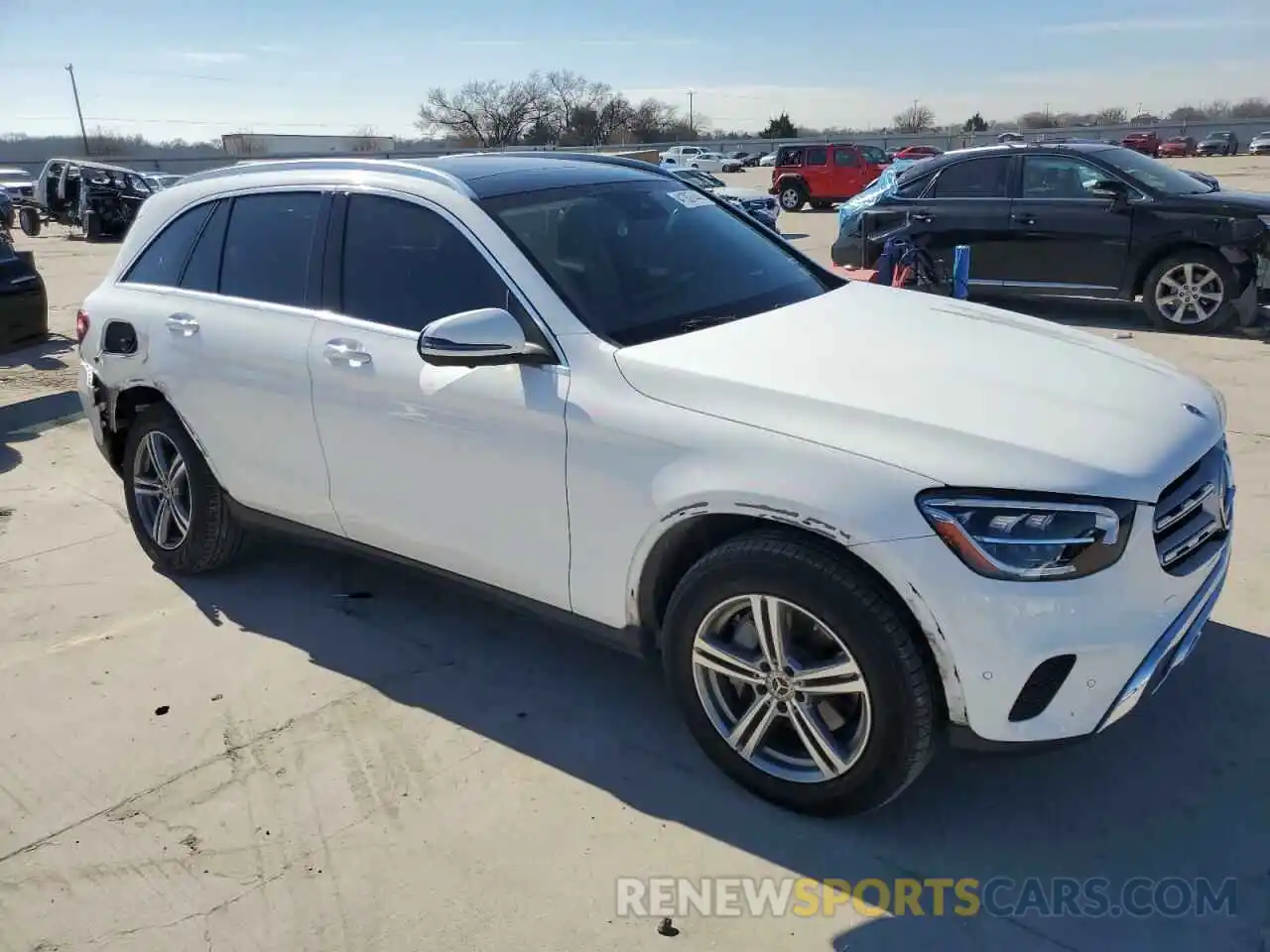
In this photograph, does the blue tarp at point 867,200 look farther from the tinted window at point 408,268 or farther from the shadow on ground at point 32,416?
the tinted window at point 408,268

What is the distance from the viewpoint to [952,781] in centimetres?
296

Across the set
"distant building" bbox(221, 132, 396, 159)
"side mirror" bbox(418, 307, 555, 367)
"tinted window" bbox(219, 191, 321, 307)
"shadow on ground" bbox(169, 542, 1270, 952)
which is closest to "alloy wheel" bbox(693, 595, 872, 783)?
"shadow on ground" bbox(169, 542, 1270, 952)

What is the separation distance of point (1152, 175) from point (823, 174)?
58.9ft

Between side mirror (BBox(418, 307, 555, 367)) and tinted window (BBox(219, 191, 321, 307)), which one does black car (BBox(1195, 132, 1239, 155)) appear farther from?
side mirror (BBox(418, 307, 555, 367))

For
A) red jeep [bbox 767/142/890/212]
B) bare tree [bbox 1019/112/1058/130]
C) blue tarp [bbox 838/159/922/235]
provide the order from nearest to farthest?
1. blue tarp [bbox 838/159/922/235]
2. red jeep [bbox 767/142/890/212]
3. bare tree [bbox 1019/112/1058/130]

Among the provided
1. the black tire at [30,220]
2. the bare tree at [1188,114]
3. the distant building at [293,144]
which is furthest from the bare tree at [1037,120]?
the black tire at [30,220]

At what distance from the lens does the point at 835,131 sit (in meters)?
94.8

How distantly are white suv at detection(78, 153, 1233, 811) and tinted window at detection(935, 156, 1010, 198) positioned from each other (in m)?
6.51

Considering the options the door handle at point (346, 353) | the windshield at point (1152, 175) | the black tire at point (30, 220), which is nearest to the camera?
the door handle at point (346, 353)

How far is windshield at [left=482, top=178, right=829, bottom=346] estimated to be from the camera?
3172 millimetres

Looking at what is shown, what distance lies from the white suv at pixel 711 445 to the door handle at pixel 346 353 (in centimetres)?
1

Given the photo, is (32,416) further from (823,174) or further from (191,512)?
(823,174)

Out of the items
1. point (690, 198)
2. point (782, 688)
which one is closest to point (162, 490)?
point (690, 198)

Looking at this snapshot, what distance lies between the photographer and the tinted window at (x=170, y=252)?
4328mm
